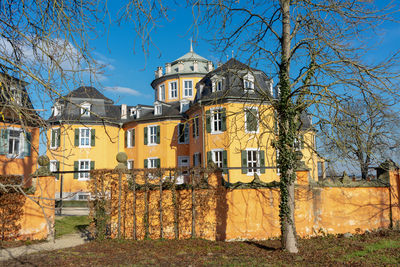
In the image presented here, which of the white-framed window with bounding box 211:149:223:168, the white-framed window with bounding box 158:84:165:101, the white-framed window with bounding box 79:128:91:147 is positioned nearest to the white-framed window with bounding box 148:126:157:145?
the white-framed window with bounding box 79:128:91:147

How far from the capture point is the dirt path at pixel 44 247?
8.52 m

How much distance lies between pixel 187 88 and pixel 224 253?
2477 cm

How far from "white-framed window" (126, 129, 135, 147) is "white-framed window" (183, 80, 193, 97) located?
6.13 m

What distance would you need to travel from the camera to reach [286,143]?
8633 millimetres

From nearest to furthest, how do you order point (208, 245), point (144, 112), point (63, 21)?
point (63, 21), point (208, 245), point (144, 112)

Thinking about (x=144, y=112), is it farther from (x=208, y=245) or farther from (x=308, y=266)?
(x=308, y=266)

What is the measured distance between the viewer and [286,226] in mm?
8438

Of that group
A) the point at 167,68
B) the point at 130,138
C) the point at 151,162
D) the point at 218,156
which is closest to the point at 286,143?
the point at 218,156

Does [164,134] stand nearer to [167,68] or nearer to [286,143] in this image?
[167,68]

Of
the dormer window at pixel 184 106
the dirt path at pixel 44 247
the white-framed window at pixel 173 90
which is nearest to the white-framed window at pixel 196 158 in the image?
the dormer window at pixel 184 106

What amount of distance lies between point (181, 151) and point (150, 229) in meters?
16.5

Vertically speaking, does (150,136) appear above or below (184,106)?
below

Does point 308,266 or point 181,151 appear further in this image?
point 181,151

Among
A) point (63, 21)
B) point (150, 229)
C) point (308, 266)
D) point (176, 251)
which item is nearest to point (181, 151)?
point (150, 229)
